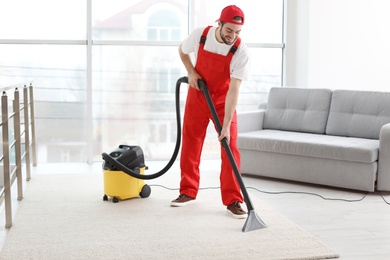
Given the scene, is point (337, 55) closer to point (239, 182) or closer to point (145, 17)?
point (145, 17)

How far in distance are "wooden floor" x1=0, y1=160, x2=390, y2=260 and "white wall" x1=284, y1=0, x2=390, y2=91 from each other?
1.49m

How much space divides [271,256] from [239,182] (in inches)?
24.0

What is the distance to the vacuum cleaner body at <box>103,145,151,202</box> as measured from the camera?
13.6 feet

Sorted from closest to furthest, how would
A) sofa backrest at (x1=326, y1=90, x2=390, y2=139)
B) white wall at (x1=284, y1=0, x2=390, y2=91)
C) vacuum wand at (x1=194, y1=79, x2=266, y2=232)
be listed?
1. vacuum wand at (x1=194, y1=79, x2=266, y2=232)
2. sofa backrest at (x1=326, y1=90, x2=390, y2=139)
3. white wall at (x1=284, y1=0, x2=390, y2=91)

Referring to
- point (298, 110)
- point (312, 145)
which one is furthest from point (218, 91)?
point (298, 110)

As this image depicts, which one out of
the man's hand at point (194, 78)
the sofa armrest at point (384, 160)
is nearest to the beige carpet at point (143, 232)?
the man's hand at point (194, 78)

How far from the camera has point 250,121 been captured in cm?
545

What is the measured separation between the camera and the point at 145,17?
5906 mm

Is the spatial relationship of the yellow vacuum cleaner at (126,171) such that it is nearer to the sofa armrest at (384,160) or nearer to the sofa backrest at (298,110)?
the sofa armrest at (384,160)

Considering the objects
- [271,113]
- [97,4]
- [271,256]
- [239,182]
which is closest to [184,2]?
[97,4]

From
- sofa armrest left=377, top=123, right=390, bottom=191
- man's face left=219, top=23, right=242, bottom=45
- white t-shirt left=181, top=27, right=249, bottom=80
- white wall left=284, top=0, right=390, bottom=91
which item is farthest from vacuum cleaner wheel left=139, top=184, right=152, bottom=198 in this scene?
white wall left=284, top=0, right=390, bottom=91

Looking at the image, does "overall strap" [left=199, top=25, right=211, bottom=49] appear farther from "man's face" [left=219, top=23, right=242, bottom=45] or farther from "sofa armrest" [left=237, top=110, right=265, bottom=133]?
"sofa armrest" [left=237, top=110, right=265, bottom=133]

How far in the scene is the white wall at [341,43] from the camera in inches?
235

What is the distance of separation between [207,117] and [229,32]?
0.60 metres
